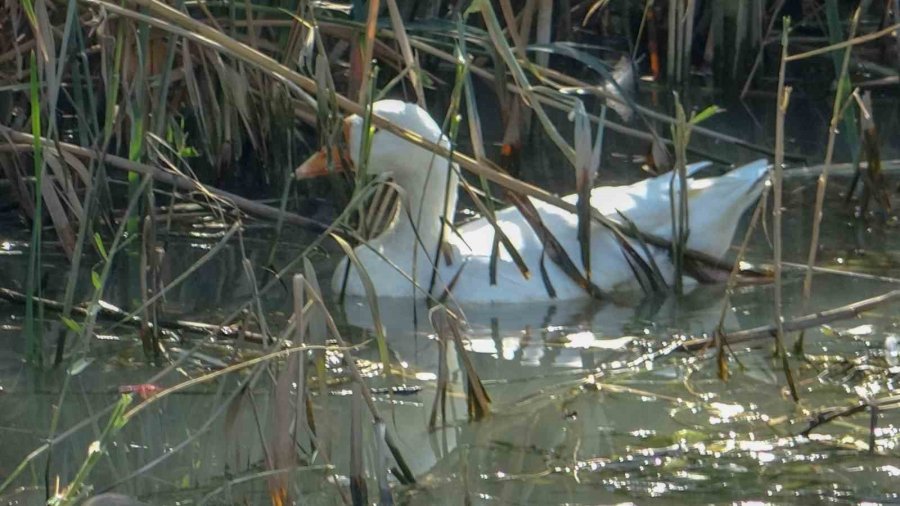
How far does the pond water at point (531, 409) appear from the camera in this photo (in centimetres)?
284

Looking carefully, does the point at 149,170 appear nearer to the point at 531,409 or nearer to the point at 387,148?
the point at 531,409

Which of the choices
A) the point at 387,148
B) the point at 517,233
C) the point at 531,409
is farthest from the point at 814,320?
the point at 387,148

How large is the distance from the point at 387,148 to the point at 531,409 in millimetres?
1764

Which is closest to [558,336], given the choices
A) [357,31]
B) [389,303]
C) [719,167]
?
[389,303]

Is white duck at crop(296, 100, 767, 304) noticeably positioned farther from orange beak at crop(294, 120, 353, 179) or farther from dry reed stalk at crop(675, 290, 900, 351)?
dry reed stalk at crop(675, 290, 900, 351)

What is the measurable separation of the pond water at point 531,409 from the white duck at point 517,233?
0.10m

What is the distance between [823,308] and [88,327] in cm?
227

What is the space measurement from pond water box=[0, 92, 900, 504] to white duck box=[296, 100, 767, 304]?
3.9 inches

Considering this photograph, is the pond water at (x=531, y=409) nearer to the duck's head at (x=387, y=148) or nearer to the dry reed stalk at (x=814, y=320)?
the dry reed stalk at (x=814, y=320)

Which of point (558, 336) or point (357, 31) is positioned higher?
point (357, 31)

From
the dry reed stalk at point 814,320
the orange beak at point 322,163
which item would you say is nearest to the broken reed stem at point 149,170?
the orange beak at point 322,163

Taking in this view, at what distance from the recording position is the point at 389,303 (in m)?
4.69

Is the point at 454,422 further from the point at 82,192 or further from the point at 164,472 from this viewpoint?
the point at 82,192

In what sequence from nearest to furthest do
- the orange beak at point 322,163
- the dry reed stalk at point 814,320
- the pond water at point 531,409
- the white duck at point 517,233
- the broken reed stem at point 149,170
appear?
1. the pond water at point 531,409
2. the dry reed stalk at point 814,320
3. the broken reed stem at point 149,170
4. the white duck at point 517,233
5. the orange beak at point 322,163
